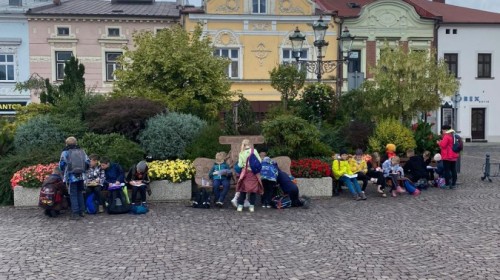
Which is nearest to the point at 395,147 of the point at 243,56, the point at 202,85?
the point at 202,85

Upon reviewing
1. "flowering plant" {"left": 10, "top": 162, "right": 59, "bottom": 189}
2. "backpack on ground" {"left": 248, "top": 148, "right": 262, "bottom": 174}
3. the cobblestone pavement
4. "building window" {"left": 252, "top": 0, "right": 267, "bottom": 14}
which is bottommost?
the cobblestone pavement

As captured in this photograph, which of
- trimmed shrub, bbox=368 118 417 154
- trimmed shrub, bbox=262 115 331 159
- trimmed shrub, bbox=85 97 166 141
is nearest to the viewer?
trimmed shrub, bbox=262 115 331 159

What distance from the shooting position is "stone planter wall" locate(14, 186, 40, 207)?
452 inches

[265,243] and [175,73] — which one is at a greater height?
[175,73]

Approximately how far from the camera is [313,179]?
12617 mm

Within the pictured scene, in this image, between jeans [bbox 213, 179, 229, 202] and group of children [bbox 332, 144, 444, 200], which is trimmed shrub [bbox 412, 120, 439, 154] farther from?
jeans [bbox 213, 179, 229, 202]

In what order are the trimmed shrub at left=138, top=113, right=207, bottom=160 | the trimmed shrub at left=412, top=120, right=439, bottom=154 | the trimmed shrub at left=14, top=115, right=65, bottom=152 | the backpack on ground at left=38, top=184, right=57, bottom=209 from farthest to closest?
1. the trimmed shrub at left=412, top=120, right=439, bottom=154
2. the trimmed shrub at left=14, top=115, right=65, bottom=152
3. the trimmed shrub at left=138, top=113, right=207, bottom=160
4. the backpack on ground at left=38, top=184, right=57, bottom=209

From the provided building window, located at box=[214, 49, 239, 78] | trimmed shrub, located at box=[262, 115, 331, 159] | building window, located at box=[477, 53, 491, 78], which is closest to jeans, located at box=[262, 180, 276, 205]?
trimmed shrub, located at box=[262, 115, 331, 159]

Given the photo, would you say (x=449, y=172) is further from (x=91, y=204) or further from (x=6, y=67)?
(x=6, y=67)

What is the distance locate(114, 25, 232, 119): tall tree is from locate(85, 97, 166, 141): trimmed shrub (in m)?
3.96

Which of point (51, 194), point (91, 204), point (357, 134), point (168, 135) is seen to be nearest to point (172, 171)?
point (168, 135)

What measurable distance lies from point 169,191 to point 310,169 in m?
3.43

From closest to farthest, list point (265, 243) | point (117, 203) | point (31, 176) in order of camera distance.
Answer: point (265, 243), point (117, 203), point (31, 176)

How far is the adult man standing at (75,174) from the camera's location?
10430mm
